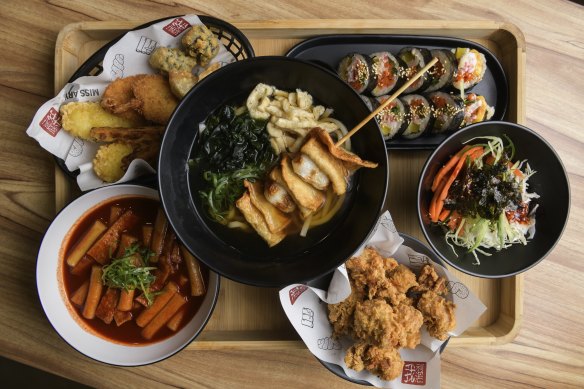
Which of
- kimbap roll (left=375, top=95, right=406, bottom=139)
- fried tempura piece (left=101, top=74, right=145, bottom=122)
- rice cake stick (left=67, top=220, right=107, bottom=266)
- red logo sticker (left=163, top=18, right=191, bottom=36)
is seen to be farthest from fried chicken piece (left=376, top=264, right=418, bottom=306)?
red logo sticker (left=163, top=18, right=191, bottom=36)

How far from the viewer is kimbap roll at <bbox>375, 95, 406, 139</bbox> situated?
2355mm

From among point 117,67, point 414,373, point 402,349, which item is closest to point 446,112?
point 402,349

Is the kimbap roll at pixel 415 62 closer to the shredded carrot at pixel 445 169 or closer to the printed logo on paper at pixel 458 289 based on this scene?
the shredded carrot at pixel 445 169

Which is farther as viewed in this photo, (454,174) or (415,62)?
(415,62)

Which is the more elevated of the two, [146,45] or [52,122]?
[146,45]

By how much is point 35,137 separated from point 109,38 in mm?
658

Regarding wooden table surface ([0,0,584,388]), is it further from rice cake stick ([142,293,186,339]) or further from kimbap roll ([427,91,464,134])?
kimbap roll ([427,91,464,134])

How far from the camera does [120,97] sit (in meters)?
2.34

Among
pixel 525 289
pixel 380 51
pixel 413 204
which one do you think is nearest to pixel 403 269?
pixel 413 204

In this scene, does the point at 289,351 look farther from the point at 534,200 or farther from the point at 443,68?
the point at 443,68

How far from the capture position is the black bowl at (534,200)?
7.34 feet

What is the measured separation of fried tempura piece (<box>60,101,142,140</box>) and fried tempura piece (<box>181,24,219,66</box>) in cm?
54

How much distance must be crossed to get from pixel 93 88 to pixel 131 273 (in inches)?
38.1

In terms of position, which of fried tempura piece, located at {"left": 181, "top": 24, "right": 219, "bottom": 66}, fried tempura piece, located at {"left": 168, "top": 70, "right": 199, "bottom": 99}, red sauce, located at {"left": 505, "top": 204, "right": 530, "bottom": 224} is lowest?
red sauce, located at {"left": 505, "top": 204, "right": 530, "bottom": 224}
